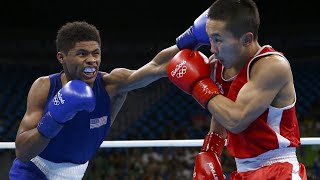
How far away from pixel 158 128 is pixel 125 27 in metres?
1.92

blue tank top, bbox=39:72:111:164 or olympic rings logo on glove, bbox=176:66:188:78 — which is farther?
blue tank top, bbox=39:72:111:164

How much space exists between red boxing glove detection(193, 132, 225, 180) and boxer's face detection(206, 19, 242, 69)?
0.38 metres

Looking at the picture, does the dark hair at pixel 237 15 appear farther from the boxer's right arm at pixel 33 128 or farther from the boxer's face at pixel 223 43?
the boxer's right arm at pixel 33 128

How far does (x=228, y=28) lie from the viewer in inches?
72.2

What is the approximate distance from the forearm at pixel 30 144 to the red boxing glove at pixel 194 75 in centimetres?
58

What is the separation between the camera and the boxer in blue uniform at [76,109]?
218 cm

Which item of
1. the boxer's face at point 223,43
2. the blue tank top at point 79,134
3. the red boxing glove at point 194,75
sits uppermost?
the boxer's face at point 223,43

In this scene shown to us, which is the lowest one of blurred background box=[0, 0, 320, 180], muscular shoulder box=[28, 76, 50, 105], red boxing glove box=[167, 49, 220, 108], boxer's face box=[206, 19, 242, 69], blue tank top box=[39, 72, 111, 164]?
blurred background box=[0, 0, 320, 180]

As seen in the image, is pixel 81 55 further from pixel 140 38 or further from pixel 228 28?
pixel 140 38

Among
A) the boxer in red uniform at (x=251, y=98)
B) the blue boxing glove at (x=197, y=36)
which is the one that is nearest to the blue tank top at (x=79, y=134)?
the blue boxing glove at (x=197, y=36)

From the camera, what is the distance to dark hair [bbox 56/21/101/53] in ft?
7.80

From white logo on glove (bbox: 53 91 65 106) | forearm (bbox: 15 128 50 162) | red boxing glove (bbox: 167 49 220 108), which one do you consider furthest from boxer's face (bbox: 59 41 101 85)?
red boxing glove (bbox: 167 49 220 108)

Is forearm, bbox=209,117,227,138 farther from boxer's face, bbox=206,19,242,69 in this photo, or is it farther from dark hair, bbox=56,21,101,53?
dark hair, bbox=56,21,101,53

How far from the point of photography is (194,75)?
1.95 meters
